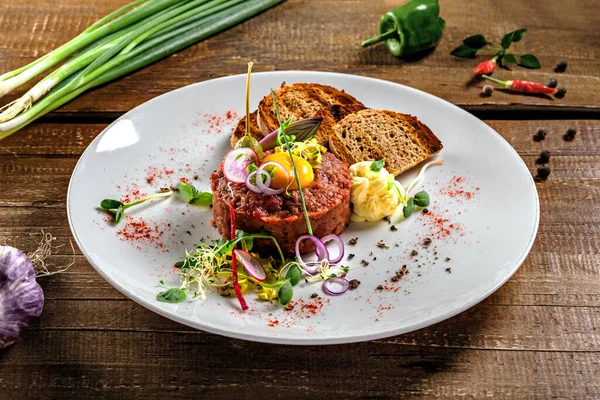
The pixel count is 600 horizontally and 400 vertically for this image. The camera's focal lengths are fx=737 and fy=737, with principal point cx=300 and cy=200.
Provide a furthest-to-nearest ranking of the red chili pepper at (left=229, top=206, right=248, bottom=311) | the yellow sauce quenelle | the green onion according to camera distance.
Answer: the green onion → the yellow sauce quenelle → the red chili pepper at (left=229, top=206, right=248, bottom=311)

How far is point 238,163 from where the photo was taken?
11.8 feet

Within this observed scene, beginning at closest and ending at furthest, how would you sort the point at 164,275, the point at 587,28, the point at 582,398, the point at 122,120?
the point at 582,398
the point at 164,275
the point at 122,120
the point at 587,28

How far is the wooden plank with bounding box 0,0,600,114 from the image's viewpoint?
514cm

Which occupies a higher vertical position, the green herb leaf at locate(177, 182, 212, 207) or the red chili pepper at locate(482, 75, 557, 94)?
the green herb leaf at locate(177, 182, 212, 207)

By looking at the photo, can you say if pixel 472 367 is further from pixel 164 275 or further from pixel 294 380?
pixel 164 275

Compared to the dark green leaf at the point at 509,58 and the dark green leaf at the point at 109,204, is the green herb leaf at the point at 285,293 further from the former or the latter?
the dark green leaf at the point at 509,58

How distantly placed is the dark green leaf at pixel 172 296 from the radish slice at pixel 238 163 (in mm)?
652

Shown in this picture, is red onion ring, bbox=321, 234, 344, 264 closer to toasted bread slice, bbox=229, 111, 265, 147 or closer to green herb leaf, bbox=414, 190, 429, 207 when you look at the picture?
green herb leaf, bbox=414, 190, 429, 207

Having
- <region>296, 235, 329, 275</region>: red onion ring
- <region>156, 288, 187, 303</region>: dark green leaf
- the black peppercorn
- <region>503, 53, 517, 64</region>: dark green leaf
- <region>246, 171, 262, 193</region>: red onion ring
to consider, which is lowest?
the black peppercorn

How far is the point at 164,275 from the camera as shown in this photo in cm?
346

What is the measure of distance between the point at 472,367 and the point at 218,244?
4.23ft

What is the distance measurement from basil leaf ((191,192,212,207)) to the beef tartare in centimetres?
21

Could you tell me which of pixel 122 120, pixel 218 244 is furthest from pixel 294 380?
pixel 122 120

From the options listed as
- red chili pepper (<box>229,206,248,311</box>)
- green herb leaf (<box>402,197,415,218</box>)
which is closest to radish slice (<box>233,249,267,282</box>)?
red chili pepper (<box>229,206,248,311</box>)
